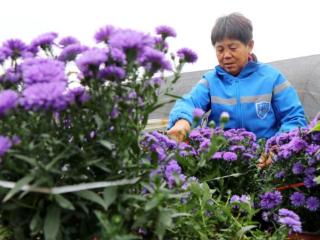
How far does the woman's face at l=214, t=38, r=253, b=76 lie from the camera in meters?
2.69

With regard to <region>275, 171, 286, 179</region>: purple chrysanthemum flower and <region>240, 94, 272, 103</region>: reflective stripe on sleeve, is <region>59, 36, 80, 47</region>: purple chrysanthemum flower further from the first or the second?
<region>240, 94, 272, 103</region>: reflective stripe on sleeve

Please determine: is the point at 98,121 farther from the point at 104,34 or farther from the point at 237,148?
the point at 237,148

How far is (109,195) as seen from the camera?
921mm

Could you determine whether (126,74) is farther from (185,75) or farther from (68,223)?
(185,75)

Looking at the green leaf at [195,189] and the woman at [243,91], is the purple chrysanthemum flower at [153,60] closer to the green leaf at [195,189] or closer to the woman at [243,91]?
the green leaf at [195,189]

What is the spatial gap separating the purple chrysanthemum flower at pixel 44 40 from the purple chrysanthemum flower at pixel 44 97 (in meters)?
0.24

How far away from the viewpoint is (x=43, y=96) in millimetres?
796

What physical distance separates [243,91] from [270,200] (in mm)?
1206

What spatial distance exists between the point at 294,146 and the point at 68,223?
2.93ft

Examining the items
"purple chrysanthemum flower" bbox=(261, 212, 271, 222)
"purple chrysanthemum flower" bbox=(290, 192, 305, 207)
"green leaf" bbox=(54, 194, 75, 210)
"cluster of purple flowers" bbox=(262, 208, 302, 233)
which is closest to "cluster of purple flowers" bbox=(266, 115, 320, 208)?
"purple chrysanthemum flower" bbox=(290, 192, 305, 207)

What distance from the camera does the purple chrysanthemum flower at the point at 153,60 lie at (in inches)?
36.9

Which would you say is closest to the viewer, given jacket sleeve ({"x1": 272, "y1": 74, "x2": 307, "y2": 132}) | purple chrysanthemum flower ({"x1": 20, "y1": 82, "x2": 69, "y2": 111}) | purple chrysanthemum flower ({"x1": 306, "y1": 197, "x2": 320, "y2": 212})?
purple chrysanthemum flower ({"x1": 20, "y1": 82, "x2": 69, "y2": 111})

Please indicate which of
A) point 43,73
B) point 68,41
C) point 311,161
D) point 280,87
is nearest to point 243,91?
point 280,87

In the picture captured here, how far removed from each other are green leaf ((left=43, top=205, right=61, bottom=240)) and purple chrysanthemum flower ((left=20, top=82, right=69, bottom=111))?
0.70 ft
